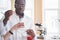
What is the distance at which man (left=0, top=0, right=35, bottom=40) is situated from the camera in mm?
1945

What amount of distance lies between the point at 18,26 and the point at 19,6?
268mm

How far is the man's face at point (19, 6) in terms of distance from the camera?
1989mm

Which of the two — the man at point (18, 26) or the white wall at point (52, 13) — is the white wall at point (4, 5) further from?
the white wall at point (52, 13)

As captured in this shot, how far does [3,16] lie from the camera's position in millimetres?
2008

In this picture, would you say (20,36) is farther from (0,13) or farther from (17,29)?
(0,13)

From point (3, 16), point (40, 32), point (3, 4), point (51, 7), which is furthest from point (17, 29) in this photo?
point (51, 7)

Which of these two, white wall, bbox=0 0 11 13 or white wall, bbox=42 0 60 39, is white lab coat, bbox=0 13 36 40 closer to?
white wall, bbox=0 0 11 13

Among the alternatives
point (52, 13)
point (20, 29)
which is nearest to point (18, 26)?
point (20, 29)

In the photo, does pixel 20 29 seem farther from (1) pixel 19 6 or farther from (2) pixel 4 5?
(2) pixel 4 5

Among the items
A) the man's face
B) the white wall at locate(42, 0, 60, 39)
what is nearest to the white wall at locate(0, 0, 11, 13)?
the man's face

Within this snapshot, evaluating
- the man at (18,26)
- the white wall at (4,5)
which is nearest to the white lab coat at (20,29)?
the man at (18,26)

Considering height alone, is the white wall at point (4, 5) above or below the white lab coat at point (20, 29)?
above

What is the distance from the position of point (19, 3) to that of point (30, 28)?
1.19 ft

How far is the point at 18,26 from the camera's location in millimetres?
1955
